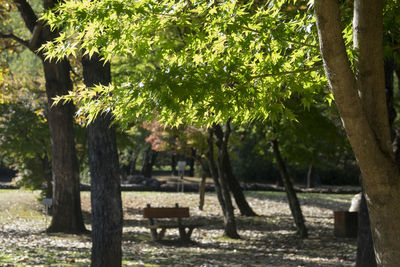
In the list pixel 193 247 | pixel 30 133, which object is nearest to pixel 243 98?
pixel 193 247

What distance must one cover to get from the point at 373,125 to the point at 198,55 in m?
2.01

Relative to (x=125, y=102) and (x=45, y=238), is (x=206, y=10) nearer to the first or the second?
(x=125, y=102)

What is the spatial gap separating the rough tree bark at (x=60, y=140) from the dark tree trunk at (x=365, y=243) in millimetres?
8847

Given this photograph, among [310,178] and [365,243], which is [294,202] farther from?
[310,178]

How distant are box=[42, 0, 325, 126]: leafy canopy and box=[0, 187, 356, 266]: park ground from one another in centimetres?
543

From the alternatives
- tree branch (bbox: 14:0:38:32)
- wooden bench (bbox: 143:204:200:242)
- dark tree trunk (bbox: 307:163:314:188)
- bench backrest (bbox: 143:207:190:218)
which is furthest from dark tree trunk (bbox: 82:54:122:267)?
dark tree trunk (bbox: 307:163:314:188)

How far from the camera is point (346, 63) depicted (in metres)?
4.38

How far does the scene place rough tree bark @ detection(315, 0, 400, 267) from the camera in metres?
4.48

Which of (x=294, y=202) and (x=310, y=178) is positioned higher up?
(x=310, y=178)

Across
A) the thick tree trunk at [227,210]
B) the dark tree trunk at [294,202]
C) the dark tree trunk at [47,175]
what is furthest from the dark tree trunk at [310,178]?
the thick tree trunk at [227,210]

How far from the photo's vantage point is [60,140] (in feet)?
49.3

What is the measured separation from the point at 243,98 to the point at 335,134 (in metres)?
9.38

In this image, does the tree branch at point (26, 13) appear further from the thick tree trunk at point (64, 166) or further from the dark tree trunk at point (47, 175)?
the dark tree trunk at point (47, 175)

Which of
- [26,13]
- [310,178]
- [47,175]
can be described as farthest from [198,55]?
[310,178]
